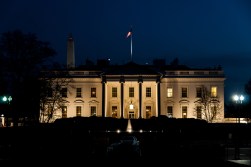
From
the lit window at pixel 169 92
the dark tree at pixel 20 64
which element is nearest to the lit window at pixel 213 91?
the lit window at pixel 169 92

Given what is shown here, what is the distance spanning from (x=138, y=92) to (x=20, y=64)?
33134 millimetres

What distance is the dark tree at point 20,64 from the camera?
60.2m

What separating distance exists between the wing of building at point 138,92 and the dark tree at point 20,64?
91.9 ft

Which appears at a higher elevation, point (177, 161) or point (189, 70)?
point (189, 70)

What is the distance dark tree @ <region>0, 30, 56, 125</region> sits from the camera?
6019cm

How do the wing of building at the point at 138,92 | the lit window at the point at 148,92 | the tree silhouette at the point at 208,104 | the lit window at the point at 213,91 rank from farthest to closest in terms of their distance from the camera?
the lit window at the point at 148,92 → the lit window at the point at 213,91 → the wing of building at the point at 138,92 → the tree silhouette at the point at 208,104

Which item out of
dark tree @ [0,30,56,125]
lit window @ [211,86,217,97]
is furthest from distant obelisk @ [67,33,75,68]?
dark tree @ [0,30,56,125]

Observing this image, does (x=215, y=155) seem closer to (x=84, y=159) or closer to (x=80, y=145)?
(x=84, y=159)

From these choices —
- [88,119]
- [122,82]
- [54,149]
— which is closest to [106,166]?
[54,149]

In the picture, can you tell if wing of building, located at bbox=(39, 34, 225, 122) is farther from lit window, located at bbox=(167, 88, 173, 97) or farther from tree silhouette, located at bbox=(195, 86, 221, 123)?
tree silhouette, located at bbox=(195, 86, 221, 123)

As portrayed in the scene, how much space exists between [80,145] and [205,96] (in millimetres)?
54827

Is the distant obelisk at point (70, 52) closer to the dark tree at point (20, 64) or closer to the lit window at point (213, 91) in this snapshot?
the lit window at point (213, 91)

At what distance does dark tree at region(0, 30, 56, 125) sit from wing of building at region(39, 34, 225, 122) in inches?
1103

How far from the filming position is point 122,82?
293ft
